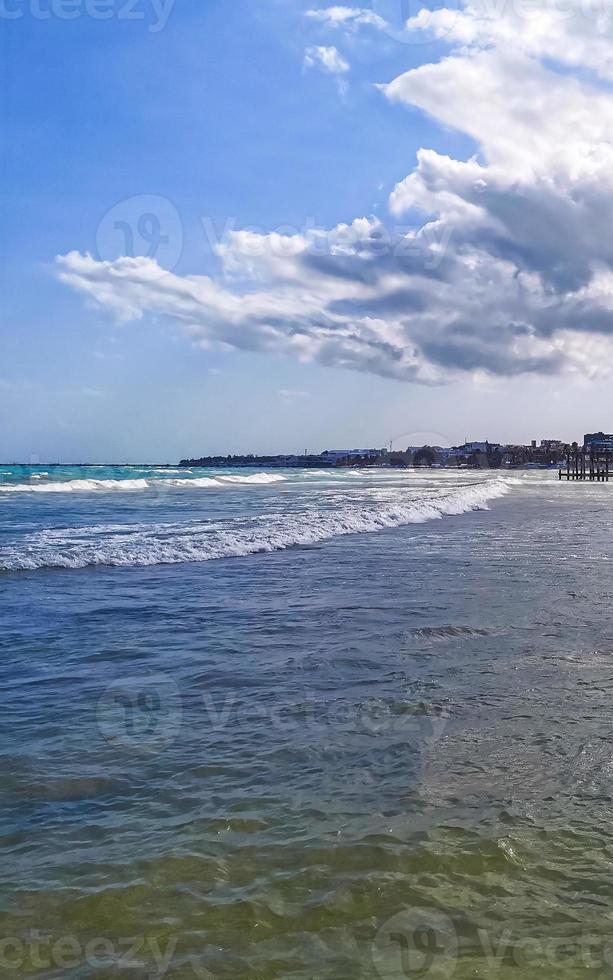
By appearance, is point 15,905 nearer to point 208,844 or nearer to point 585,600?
point 208,844

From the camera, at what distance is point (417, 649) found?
7.41 metres

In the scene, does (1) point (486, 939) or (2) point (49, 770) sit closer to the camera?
(1) point (486, 939)

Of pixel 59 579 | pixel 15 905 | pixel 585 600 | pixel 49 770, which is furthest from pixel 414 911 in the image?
pixel 59 579

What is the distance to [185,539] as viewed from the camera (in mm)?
18234

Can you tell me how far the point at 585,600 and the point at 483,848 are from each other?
7230mm

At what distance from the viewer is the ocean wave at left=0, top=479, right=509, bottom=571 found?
15148 mm

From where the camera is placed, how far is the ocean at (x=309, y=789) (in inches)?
112

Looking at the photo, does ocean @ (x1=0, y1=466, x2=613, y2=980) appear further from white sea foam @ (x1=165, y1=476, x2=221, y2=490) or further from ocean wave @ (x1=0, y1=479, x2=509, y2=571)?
white sea foam @ (x1=165, y1=476, x2=221, y2=490)
